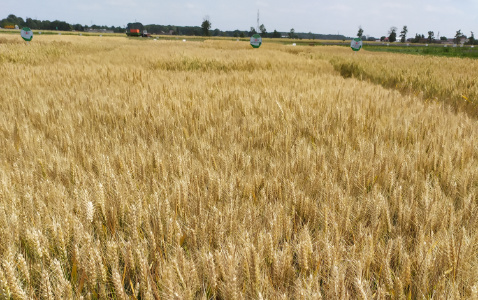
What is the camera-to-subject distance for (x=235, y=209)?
1.08 metres

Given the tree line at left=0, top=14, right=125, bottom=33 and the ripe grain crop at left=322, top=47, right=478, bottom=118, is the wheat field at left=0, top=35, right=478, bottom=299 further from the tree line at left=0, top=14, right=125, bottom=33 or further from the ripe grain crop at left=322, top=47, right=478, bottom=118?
the tree line at left=0, top=14, right=125, bottom=33

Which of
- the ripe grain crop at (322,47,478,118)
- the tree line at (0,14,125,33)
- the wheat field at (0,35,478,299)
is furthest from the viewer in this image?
the tree line at (0,14,125,33)

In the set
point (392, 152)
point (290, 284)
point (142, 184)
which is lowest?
point (290, 284)

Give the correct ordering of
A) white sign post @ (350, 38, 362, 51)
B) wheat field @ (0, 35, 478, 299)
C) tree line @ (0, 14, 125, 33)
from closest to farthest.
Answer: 1. wheat field @ (0, 35, 478, 299)
2. white sign post @ (350, 38, 362, 51)
3. tree line @ (0, 14, 125, 33)

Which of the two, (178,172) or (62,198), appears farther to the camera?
(178,172)

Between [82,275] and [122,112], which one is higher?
[122,112]

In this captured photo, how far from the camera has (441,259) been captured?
0.84 metres

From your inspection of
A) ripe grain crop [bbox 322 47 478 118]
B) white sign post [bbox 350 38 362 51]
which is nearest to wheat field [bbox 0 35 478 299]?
ripe grain crop [bbox 322 47 478 118]

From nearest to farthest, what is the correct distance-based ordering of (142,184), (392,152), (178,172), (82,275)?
(82,275) → (142,184) → (178,172) → (392,152)

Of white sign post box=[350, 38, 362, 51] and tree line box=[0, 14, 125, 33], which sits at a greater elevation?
tree line box=[0, 14, 125, 33]

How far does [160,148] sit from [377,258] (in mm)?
1302

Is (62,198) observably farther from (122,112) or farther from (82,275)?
(122,112)

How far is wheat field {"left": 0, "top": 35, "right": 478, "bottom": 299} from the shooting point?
0.78 meters

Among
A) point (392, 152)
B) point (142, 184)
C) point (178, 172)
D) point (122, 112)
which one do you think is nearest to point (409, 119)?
point (392, 152)
